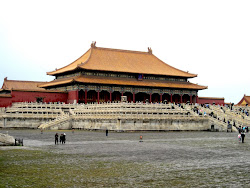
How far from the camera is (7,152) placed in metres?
22.9

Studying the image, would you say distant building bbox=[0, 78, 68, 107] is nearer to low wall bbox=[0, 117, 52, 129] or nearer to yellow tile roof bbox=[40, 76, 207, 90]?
yellow tile roof bbox=[40, 76, 207, 90]

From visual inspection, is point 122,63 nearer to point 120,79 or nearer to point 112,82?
point 120,79

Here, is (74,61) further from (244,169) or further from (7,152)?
(244,169)

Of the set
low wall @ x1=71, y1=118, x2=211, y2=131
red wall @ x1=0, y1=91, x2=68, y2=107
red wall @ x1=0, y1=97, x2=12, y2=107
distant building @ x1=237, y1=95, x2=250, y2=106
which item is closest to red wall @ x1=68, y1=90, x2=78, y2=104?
red wall @ x1=0, y1=91, x2=68, y2=107

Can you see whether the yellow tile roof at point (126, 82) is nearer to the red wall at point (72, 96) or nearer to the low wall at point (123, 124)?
the red wall at point (72, 96)

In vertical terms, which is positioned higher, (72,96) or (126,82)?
(126,82)

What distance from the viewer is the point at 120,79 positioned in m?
74.3

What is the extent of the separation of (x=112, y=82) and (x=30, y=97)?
50.5 feet

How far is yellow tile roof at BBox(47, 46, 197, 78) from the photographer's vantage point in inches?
2921

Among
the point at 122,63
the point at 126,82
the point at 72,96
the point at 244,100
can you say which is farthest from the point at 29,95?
the point at 244,100

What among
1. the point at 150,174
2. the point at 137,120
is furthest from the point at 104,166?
the point at 137,120

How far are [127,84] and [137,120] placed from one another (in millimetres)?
27169

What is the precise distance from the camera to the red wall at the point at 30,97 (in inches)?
2413

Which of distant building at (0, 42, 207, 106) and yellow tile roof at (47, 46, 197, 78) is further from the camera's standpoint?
yellow tile roof at (47, 46, 197, 78)
